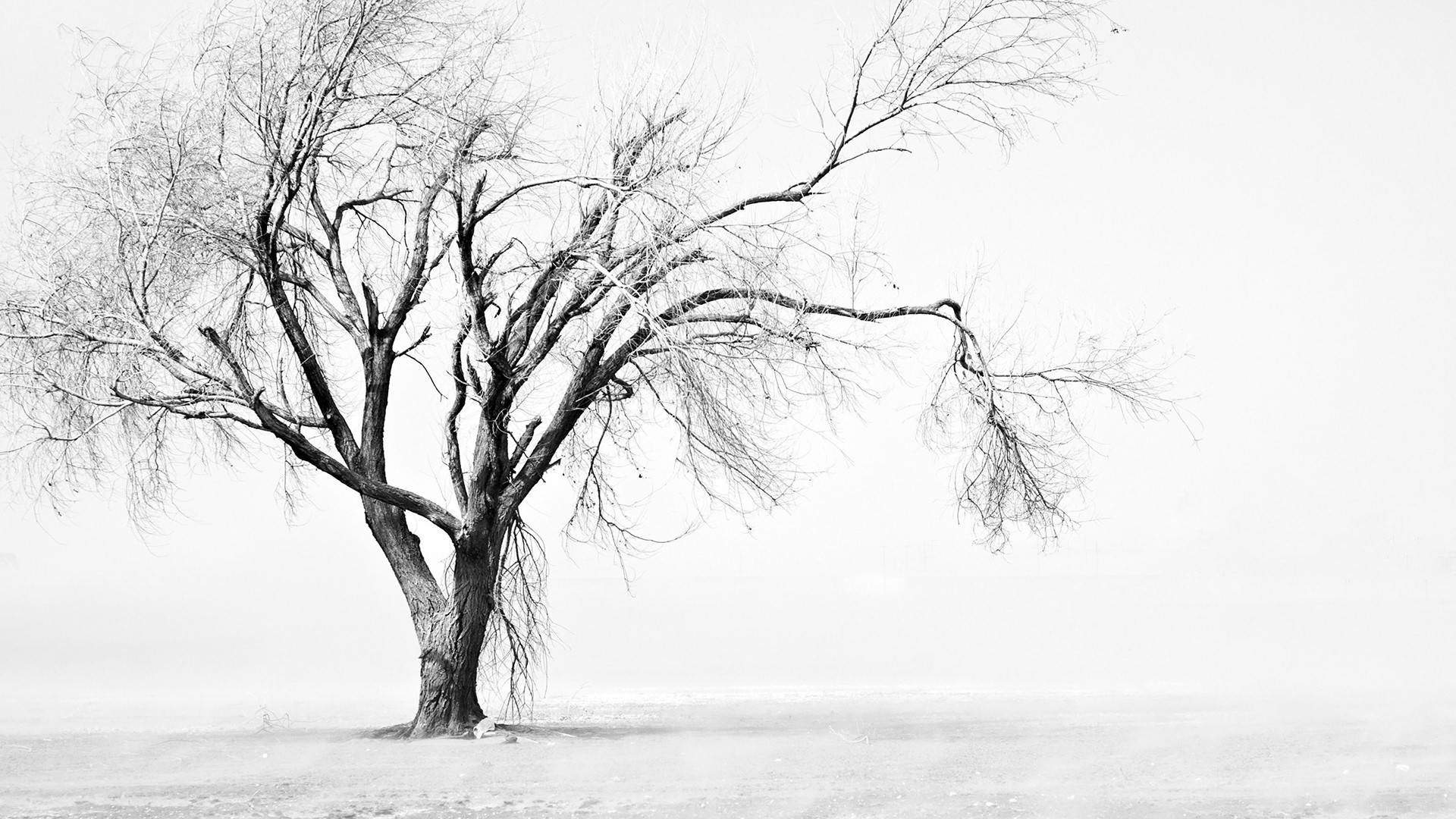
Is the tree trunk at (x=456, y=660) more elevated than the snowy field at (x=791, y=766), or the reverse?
the tree trunk at (x=456, y=660)

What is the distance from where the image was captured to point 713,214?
977 centimetres

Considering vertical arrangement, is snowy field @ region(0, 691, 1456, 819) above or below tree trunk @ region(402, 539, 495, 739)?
below

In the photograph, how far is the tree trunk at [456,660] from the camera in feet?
34.4

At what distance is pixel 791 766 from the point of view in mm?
8797

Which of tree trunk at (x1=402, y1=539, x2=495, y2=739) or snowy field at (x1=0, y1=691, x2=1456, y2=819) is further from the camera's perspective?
tree trunk at (x1=402, y1=539, x2=495, y2=739)

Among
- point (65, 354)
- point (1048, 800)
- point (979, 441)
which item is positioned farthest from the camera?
point (979, 441)

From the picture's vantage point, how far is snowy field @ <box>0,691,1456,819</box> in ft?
25.0

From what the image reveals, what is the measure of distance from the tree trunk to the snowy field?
43 centimetres

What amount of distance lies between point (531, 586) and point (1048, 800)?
211 inches

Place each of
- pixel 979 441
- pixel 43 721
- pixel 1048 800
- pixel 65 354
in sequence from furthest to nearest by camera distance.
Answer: pixel 43 721 → pixel 979 441 → pixel 65 354 → pixel 1048 800

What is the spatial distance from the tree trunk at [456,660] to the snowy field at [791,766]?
0.43 meters

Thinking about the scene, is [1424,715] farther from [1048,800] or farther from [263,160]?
[263,160]

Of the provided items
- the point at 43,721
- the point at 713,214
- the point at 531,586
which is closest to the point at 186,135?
the point at 713,214

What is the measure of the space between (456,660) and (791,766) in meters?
3.11
